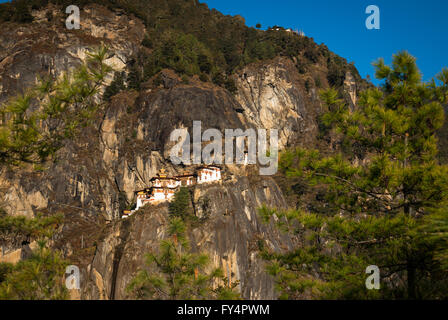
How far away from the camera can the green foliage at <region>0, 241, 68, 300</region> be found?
5508mm

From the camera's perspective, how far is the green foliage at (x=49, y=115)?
20.2ft

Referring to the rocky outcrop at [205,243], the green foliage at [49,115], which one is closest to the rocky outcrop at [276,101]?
the rocky outcrop at [205,243]

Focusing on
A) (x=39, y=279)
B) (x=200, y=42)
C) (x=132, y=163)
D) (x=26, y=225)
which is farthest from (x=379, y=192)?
(x=200, y=42)

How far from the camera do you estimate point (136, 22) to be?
69.3 m

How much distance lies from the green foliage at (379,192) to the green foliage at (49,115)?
3749mm

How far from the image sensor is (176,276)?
259 inches

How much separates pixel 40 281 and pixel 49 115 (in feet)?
8.89

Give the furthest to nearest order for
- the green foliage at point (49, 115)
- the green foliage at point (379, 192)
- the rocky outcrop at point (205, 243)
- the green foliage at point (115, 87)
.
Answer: the green foliage at point (115, 87) < the rocky outcrop at point (205, 243) < the green foliage at point (49, 115) < the green foliage at point (379, 192)

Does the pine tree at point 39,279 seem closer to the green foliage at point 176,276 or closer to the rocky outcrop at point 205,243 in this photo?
the green foliage at point 176,276

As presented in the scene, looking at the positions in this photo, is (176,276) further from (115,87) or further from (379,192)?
(115,87)

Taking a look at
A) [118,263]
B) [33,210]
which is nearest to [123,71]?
[33,210]

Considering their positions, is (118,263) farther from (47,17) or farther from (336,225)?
(47,17)

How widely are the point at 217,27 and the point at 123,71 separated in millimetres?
28900

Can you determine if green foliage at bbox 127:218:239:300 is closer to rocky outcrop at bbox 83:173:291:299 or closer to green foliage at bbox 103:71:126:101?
rocky outcrop at bbox 83:173:291:299
